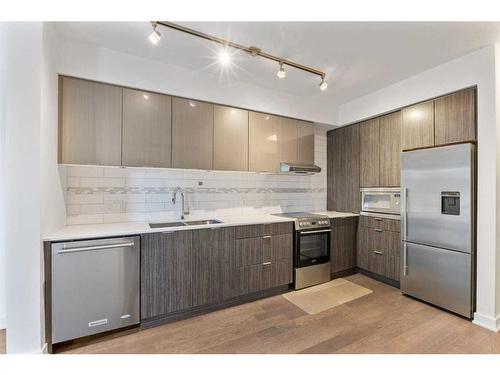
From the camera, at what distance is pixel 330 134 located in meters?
3.97

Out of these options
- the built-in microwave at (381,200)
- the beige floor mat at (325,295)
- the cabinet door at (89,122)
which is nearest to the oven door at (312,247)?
the beige floor mat at (325,295)

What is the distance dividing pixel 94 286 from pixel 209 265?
976 mm

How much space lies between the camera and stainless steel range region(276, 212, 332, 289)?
2.90 m

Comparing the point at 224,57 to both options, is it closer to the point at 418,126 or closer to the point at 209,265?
the point at 209,265

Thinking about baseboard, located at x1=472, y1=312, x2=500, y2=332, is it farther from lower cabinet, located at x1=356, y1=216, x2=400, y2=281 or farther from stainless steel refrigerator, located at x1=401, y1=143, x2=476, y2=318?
lower cabinet, located at x1=356, y1=216, x2=400, y2=281

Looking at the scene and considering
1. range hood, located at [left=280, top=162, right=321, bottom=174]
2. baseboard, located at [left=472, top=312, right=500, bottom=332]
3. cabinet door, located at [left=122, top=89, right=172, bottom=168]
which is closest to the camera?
baseboard, located at [left=472, top=312, right=500, bottom=332]

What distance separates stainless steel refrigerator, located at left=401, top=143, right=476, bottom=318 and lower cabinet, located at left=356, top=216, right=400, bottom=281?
19cm

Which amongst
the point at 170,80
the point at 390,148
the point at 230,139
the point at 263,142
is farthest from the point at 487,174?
the point at 170,80

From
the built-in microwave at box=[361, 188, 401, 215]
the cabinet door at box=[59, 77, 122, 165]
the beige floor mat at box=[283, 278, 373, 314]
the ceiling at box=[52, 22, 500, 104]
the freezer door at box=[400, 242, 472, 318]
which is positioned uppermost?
Result: the ceiling at box=[52, 22, 500, 104]

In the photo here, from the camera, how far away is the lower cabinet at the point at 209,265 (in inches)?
83.5

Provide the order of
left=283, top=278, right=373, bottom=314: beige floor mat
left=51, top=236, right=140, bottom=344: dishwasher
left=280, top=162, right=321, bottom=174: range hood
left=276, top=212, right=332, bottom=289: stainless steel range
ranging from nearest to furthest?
1. left=51, top=236, right=140, bottom=344: dishwasher
2. left=283, top=278, right=373, bottom=314: beige floor mat
3. left=276, top=212, right=332, bottom=289: stainless steel range
4. left=280, top=162, right=321, bottom=174: range hood

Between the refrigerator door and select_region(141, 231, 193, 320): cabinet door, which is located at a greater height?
the refrigerator door

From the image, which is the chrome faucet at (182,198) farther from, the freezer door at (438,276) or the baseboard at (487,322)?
the baseboard at (487,322)

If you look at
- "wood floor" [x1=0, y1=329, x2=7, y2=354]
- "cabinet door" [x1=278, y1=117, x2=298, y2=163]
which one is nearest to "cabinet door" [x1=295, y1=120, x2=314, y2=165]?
"cabinet door" [x1=278, y1=117, x2=298, y2=163]
